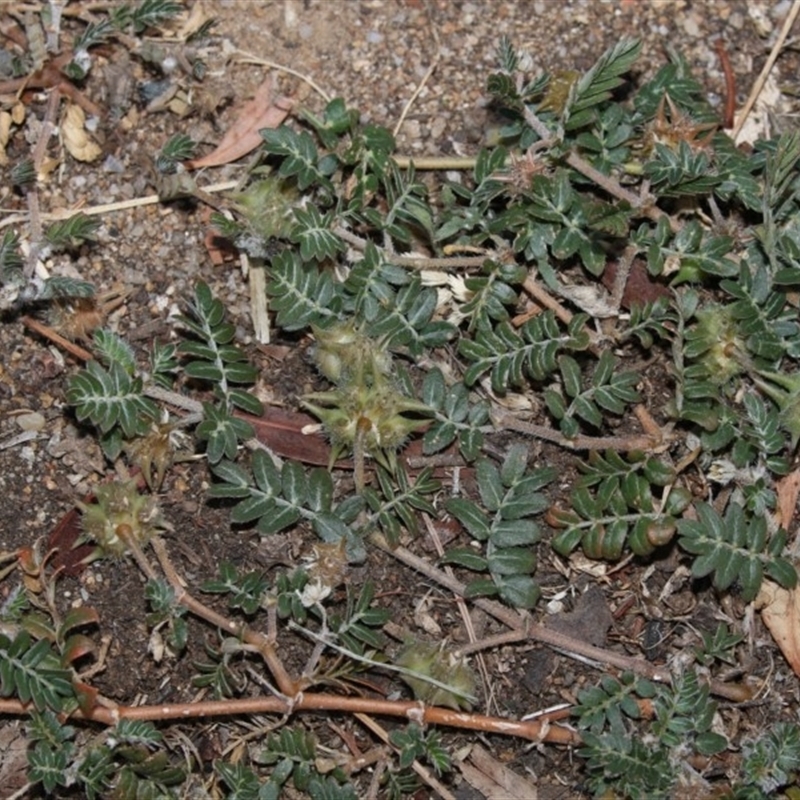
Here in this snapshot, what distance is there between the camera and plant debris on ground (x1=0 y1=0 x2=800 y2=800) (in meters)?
3.01

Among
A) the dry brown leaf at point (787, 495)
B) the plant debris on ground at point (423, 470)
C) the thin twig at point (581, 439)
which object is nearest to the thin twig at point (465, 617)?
the plant debris on ground at point (423, 470)

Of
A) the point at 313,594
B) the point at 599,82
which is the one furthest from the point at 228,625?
the point at 599,82

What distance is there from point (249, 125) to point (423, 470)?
1036mm

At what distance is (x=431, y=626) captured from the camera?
312 centimetres

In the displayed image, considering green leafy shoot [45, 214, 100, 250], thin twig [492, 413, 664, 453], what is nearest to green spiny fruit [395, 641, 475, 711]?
thin twig [492, 413, 664, 453]

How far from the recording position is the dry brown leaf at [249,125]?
11.4ft

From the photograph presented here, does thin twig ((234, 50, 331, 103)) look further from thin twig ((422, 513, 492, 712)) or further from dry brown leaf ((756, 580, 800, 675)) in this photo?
dry brown leaf ((756, 580, 800, 675))

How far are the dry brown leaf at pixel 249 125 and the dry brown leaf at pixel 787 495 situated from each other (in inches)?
60.1

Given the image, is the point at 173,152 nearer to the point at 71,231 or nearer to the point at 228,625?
the point at 71,231

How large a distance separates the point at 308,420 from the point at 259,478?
0.21 metres

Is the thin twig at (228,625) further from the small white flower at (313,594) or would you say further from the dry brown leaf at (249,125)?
the dry brown leaf at (249,125)

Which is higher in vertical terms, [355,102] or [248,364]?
[355,102]

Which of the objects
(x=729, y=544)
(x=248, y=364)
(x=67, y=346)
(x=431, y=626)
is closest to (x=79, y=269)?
(x=67, y=346)

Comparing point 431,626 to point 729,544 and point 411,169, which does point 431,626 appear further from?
point 411,169
